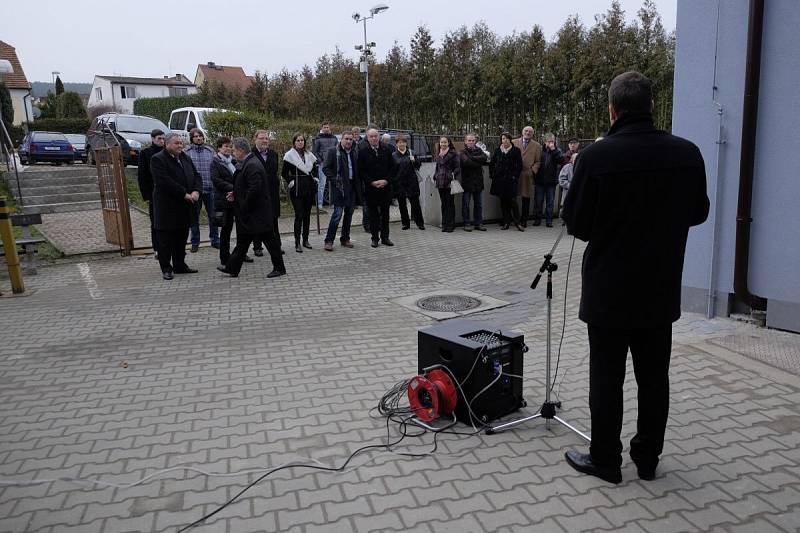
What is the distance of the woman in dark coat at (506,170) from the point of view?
12422mm

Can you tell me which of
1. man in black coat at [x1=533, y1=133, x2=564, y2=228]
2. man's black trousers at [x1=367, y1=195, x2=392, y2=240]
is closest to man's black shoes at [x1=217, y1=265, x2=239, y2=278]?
man's black trousers at [x1=367, y1=195, x2=392, y2=240]

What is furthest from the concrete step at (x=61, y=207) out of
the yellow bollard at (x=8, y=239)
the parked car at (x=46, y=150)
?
the parked car at (x=46, y=150)

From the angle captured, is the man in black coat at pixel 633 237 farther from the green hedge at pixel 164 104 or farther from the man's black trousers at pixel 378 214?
the green hedge at pixel 164 104

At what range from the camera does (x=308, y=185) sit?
1052 centimetres

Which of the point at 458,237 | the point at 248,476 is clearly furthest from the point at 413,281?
the point at 248,476

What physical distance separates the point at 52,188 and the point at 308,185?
881cm

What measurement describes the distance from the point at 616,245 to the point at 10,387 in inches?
185

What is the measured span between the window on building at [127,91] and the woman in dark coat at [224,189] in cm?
6337

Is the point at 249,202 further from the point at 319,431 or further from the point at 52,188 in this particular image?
the point at 52,188

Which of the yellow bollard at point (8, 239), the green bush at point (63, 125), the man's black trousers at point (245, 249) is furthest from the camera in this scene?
the green bush at point (63, 125)

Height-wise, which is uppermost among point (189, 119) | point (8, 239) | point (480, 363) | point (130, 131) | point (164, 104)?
point (164, 104)

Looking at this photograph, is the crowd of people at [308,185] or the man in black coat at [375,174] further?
the man in black coat at [375,174]

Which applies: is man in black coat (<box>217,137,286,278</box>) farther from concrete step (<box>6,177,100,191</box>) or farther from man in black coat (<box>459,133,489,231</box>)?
concrete step (<box>6,177,100,191</box>)

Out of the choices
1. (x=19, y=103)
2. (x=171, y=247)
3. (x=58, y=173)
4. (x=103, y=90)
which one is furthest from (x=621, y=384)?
(x=103, y=90)
